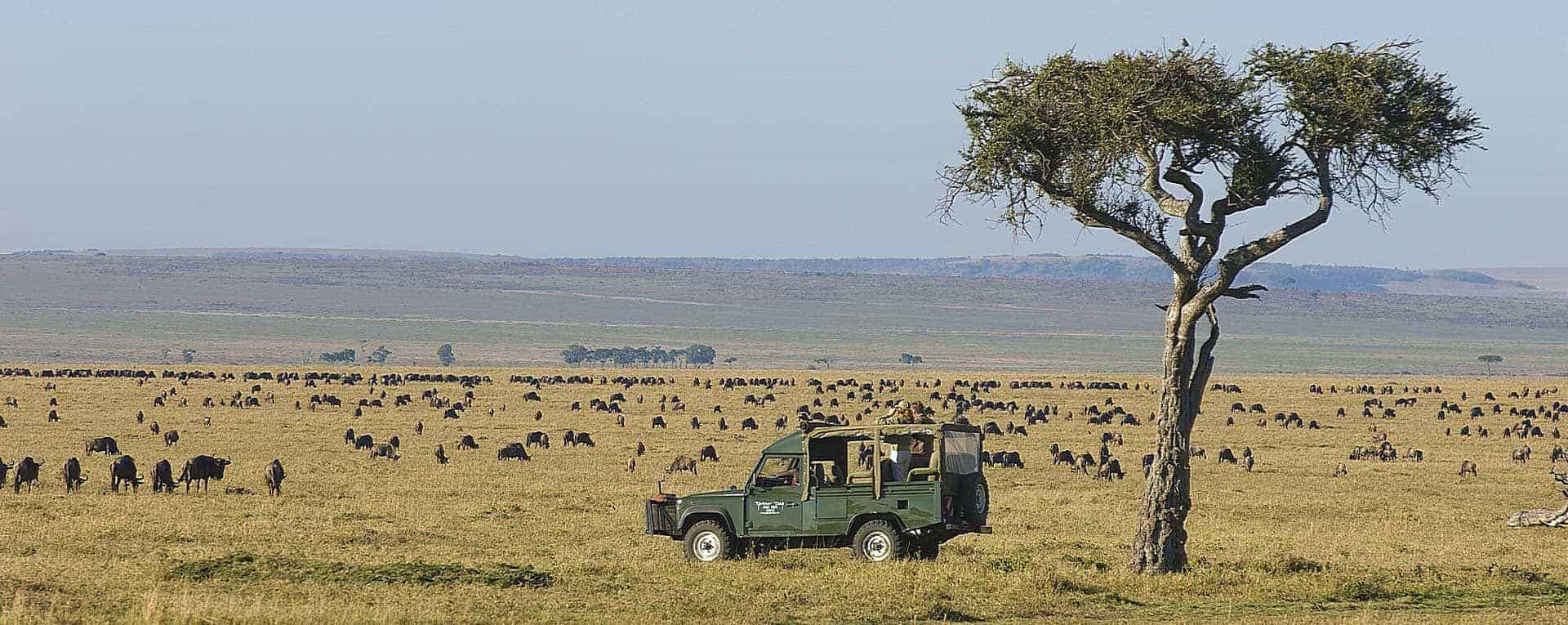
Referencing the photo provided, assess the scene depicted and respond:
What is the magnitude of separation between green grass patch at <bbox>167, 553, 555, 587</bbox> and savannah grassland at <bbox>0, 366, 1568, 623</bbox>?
5 centimetres

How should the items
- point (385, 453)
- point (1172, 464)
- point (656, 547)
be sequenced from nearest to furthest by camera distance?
point (1172, 464), point (656, 547), point (385, 453)

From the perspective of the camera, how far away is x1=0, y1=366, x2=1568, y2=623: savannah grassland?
53.0 ft

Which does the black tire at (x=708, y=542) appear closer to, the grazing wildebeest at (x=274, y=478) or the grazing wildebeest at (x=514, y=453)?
the grazing wildebeest at (x=274, y=478)

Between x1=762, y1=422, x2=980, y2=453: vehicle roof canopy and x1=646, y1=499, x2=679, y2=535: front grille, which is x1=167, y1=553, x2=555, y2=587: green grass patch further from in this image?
x1=762, y1=422, x2=980, y2=453: vehicle roof canopy

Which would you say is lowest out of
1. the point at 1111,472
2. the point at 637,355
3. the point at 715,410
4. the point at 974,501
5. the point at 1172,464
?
the point at 637,355

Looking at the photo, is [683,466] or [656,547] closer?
[656,547]

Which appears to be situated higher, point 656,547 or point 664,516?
point 664,516

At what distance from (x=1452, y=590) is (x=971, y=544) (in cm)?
620

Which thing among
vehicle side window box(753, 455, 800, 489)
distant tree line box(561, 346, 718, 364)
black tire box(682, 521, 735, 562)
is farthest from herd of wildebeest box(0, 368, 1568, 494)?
distant tree line box(561, 346, 718, 364)

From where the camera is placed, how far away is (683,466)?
113 ft

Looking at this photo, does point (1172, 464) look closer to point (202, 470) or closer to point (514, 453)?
point (202, 470)

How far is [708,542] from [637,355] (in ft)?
438

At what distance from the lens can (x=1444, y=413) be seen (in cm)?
6038

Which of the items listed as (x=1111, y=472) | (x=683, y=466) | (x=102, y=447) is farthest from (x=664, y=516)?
(x=102, y=447)
